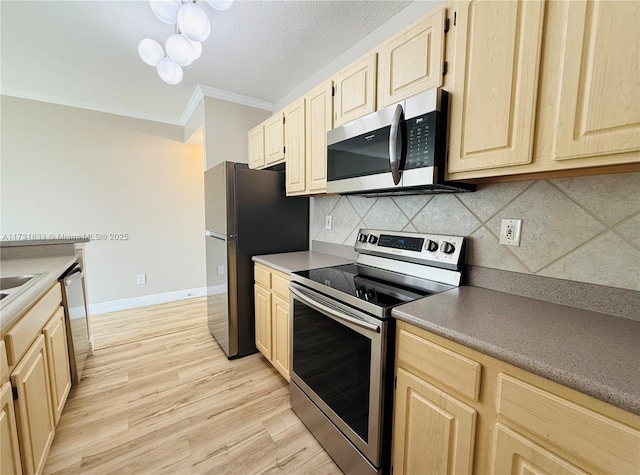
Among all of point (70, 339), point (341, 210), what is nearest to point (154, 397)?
point (70, 339)

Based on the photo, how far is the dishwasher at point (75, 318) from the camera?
5.89 feet

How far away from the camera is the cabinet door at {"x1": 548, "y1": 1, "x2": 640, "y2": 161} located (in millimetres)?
731

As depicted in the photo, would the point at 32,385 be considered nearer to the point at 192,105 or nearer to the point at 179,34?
the point at 179,34

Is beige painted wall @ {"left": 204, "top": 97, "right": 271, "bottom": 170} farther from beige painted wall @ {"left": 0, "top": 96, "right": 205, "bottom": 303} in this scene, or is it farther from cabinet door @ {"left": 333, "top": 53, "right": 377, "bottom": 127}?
cabinet door @ {"left": 333, "top": 53, "right": 377, "bottom": 127}

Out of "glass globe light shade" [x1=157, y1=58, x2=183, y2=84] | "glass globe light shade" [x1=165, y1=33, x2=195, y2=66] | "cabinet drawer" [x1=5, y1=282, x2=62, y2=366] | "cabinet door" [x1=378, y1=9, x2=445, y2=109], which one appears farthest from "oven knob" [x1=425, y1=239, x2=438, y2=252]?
"glass globe light shade" [x1=157, y1=58, x2=183, y2=84]

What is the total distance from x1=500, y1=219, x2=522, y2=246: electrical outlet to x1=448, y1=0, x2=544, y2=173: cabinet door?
13.7 inches

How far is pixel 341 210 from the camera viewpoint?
2211 mm

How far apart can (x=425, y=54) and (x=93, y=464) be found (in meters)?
2.54

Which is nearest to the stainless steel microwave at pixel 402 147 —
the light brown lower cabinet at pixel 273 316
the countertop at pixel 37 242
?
the light brown lower cabinet at pixel 273 316

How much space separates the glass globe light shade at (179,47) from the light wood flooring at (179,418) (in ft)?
7.00

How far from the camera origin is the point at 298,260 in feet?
6.73

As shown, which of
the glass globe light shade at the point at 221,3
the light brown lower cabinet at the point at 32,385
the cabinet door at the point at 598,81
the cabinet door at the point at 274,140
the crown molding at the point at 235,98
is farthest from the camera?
the crown molding at the point at 235,98

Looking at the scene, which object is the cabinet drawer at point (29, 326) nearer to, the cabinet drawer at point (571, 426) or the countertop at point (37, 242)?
the countertop at point (37, 242)

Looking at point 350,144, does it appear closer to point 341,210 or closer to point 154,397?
point 341,210
